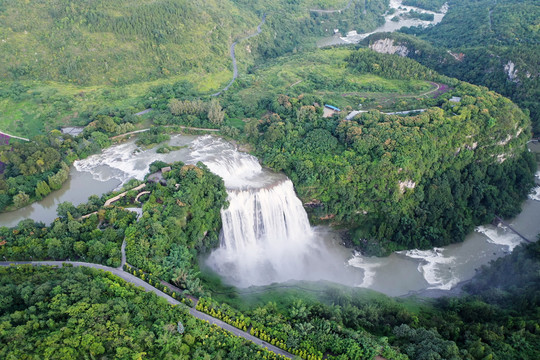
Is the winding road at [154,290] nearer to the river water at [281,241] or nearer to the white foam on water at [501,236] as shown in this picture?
the river water at [281,241]

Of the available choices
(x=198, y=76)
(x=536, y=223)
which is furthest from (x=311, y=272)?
(x=198, y=76)

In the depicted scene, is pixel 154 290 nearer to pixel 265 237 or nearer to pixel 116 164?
pixel 265 237

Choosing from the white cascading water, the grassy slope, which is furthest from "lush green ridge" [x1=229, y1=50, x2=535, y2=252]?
the grassy slope

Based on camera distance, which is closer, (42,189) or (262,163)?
(42,189)

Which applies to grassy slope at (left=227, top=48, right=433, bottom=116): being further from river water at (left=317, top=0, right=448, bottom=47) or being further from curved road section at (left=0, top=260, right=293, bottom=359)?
curved road section at (left=0, top=260, right=293, bottom=359)

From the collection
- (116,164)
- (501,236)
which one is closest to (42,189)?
(116,164)

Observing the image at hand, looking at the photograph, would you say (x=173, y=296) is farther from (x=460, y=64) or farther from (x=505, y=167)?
(x=460, y=64)
